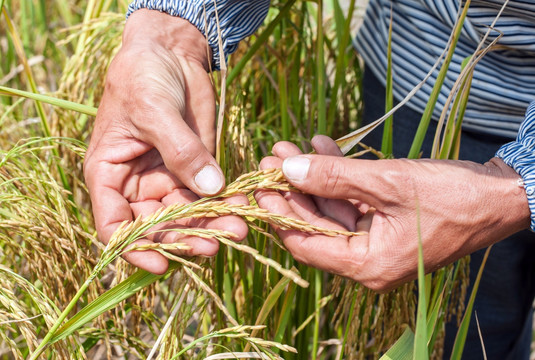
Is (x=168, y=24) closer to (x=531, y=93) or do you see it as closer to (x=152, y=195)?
(x=152, y=195)

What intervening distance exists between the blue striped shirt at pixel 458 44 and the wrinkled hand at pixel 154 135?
0.08m

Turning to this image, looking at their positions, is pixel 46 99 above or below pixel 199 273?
above

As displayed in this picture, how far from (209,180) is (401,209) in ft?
1.20

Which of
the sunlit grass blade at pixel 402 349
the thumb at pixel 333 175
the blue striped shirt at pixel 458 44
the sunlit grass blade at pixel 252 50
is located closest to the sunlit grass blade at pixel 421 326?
the sunlit grass blade at pixel 402 349

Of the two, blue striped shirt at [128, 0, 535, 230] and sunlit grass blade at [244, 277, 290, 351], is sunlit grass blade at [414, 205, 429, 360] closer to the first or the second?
sunlit grass blade at [244, 277, 290, 351]

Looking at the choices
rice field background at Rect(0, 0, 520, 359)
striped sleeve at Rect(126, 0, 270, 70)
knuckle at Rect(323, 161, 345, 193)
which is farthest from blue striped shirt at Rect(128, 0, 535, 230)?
knuckle at Rect(323, 161, 345, 193)

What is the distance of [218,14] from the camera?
142 cm

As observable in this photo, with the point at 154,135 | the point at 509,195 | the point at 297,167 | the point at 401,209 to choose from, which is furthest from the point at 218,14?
the point at 509,195

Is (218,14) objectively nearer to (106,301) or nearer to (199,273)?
(199,273)

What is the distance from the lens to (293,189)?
1110mm

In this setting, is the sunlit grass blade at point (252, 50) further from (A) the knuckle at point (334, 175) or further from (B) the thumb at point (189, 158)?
(A) the knuckle at point (334, 175)

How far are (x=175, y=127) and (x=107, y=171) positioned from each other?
203 mm

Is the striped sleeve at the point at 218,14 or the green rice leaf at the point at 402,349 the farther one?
the striped sleeve at the point at 218,14

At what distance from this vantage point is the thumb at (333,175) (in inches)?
40.8
